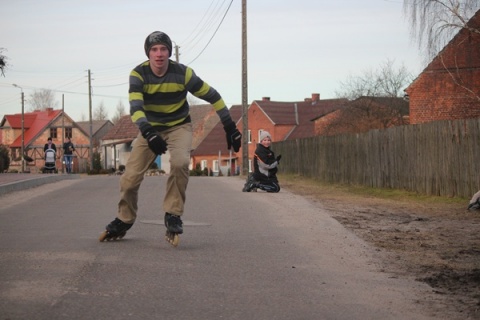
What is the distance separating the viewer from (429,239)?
10.2 m

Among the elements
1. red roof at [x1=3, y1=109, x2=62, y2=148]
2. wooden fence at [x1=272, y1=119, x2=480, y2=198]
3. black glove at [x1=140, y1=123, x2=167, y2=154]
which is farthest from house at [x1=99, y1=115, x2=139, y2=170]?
black glove at [x1=140, y1=123, x2=167, y2=154]

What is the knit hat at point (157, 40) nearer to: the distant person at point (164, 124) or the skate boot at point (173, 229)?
the distant person at point (164, 124)

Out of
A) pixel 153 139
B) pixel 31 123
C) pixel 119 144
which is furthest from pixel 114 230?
pixel 31 123

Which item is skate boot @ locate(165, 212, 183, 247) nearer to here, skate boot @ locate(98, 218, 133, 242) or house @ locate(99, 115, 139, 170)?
skate boot @ locate(98, 218, 133, 242)

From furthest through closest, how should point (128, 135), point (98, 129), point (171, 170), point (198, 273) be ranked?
point (98, 129) < point (128, 135) < point (171, 170) < point (198, 273)

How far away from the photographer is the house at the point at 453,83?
2794 centimetres

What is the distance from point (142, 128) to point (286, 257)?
6.24ft

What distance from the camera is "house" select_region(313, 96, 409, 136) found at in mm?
51781

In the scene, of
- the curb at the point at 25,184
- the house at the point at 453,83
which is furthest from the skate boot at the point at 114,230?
the house at the point at 453,83

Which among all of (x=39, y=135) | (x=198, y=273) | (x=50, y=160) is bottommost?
(x=198, y=273)

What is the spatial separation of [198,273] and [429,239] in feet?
14.4

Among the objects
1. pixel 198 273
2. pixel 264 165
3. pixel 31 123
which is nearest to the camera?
pixel 198 273

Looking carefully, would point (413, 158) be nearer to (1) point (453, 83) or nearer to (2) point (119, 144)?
(1) point (453, 83)

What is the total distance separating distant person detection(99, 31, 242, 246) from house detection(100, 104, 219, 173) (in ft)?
258
